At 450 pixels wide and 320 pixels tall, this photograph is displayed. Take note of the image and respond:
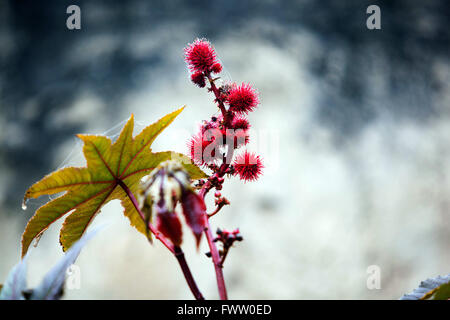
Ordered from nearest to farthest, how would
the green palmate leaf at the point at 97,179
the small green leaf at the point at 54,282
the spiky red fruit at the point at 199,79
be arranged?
the small green leaf at the point at 54,282 → the green palmate leaf at the point at 97,179 → the spiky red fruit at the point at 199,79

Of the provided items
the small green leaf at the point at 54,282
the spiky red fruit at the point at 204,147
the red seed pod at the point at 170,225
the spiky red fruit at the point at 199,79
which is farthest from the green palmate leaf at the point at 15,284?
the spiky red fruit at the point at 199,79

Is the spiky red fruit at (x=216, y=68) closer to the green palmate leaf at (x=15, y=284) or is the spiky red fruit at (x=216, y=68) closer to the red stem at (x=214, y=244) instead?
the red stem at (x=214, y=244)

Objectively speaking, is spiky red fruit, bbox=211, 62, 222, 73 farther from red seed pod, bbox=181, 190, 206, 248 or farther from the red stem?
red seed pod, bbox=181, 190, 206, 248

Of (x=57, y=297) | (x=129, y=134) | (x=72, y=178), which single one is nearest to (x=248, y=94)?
(x=129, y=134)

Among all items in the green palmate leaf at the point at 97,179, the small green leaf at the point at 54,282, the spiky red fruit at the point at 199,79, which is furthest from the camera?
the spiky red fruit at the point at 199,79

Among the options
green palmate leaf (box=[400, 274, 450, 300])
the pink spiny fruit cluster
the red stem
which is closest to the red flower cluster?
the pink spiny fruit cluster

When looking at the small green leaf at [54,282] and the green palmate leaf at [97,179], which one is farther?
the green palmate leaf at [97,179]
